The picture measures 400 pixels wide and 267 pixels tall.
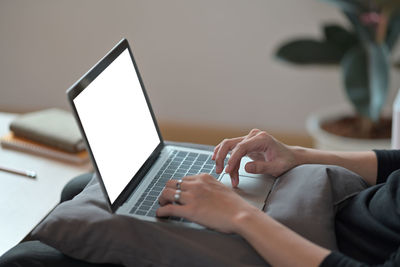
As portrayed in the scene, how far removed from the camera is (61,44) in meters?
2.89

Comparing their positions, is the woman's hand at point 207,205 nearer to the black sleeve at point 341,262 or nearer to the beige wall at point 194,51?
the black sleeve at point 341,262

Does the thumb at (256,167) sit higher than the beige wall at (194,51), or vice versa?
the thumb at (256,167)

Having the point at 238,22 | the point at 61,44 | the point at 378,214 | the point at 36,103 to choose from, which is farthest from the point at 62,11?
the point at 378,214

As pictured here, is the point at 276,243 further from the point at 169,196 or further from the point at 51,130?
the point at 51,130

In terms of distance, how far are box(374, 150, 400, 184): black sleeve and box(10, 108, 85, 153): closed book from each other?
0.74m

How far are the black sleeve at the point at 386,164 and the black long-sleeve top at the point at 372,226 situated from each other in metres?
0.15

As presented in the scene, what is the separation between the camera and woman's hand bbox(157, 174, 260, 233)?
3.36ft

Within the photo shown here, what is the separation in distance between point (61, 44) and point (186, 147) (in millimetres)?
1707

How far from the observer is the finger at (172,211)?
1.04 metres

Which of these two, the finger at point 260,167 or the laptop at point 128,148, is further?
the finger at point 260,167

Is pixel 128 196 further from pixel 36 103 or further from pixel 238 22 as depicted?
pixel 36 103

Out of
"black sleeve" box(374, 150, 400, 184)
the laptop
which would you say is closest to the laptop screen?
the laptop

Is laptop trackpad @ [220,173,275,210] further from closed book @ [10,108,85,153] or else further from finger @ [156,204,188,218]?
closed book @ [10,108,85,153]

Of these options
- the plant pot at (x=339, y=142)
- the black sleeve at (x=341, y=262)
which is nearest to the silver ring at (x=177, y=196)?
the black sleeve at (x=341, y=262)
